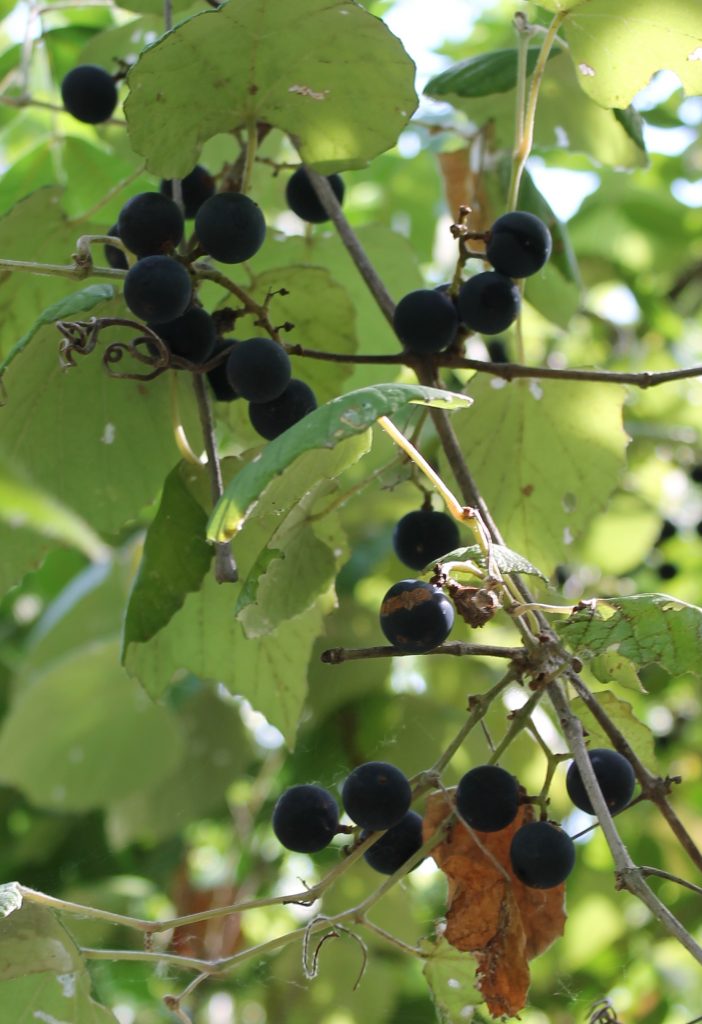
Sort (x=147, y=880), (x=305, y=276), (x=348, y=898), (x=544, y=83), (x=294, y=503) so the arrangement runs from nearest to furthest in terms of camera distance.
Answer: (x=294, y=503) → (x=305, y=276) → (x=544, y=83) → (x=348, y=898) → (x=147, y=880)

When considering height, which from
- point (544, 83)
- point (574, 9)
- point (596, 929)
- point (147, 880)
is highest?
point (574, 9)

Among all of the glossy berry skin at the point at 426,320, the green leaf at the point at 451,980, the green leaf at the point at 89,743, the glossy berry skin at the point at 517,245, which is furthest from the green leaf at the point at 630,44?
the green leaf at the point at 89,743

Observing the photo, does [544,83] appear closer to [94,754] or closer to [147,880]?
[94,754]

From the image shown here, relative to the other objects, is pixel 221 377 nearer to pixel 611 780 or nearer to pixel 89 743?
pixel 611 780

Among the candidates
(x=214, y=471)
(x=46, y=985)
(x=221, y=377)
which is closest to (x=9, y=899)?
(x=46, y=985)

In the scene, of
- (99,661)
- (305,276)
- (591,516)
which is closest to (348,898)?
(99,661)

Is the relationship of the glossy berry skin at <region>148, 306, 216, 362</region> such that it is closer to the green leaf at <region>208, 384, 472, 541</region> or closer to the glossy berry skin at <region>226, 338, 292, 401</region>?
the glossy berry skin at <region>226, 338, 292, 401</region>
